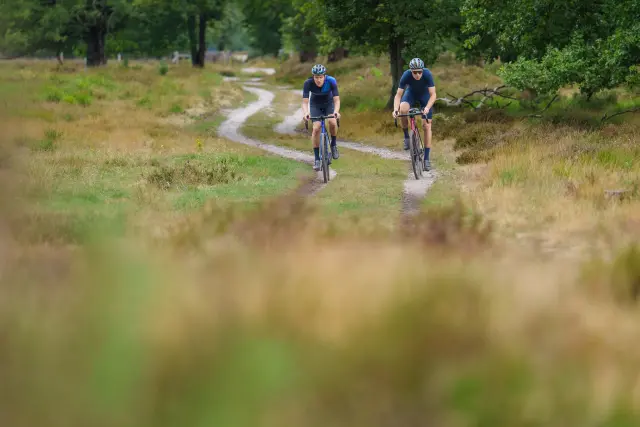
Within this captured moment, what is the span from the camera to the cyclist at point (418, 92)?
39.9 feet

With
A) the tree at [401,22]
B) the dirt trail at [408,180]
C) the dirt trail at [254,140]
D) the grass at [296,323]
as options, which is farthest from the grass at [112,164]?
the tree at [401,22]

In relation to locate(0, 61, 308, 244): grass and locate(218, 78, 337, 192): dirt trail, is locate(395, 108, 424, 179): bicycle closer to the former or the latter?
locate(218, 78, 337, 192): dirt trail

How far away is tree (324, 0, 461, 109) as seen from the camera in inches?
885

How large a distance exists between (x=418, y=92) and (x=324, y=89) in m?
1.71

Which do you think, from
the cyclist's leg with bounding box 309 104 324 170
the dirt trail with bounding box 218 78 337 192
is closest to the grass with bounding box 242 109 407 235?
the dirt trail with bounding box 218 78 337 192

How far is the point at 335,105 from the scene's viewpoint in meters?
12.0

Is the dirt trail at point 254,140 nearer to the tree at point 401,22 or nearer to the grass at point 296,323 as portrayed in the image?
the tree at point 401,22

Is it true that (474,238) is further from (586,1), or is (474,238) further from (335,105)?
(586,1)

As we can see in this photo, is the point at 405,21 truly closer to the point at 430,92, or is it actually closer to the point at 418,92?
the point at 418,92

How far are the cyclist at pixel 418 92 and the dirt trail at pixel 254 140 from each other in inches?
68.2

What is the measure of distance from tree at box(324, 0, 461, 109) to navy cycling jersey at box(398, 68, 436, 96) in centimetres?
1040

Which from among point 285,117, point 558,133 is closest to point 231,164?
point 558,133

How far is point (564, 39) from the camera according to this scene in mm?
17750

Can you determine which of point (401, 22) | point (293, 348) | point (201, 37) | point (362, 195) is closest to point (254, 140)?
point (401, 22)
